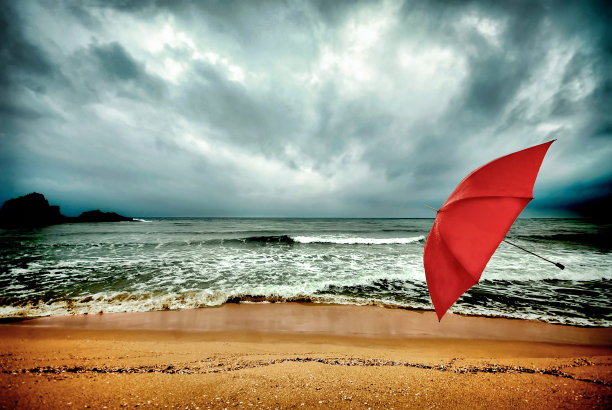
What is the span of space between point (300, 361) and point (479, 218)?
3388mm

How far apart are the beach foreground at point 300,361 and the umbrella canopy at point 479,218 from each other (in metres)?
1.42

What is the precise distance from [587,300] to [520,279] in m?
2.19

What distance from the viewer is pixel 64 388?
8.78 ft

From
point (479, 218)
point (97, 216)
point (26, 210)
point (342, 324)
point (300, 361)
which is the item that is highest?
point (26, 210)

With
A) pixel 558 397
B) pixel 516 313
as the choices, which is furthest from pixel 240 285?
pixel 516 313

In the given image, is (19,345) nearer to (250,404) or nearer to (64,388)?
(64,388)

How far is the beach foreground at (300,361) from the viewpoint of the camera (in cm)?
251

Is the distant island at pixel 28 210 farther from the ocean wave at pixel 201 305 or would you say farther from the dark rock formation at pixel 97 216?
the ocean wave at pixel 201 305

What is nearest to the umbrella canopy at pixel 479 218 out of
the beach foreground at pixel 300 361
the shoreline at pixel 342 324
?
the beach foreground at pixel 300 361

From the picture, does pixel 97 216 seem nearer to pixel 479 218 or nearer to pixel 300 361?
pixel 300 361

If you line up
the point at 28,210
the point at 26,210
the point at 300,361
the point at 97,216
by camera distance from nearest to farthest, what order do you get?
1. the point at 300,361
2. the point at 26,210
3. the point at 28,210
4. the point at 97,216

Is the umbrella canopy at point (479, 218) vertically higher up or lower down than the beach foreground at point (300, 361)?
higher up

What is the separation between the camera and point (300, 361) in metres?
3.52

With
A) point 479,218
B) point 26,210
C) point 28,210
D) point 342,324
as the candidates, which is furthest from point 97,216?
point 479,218
